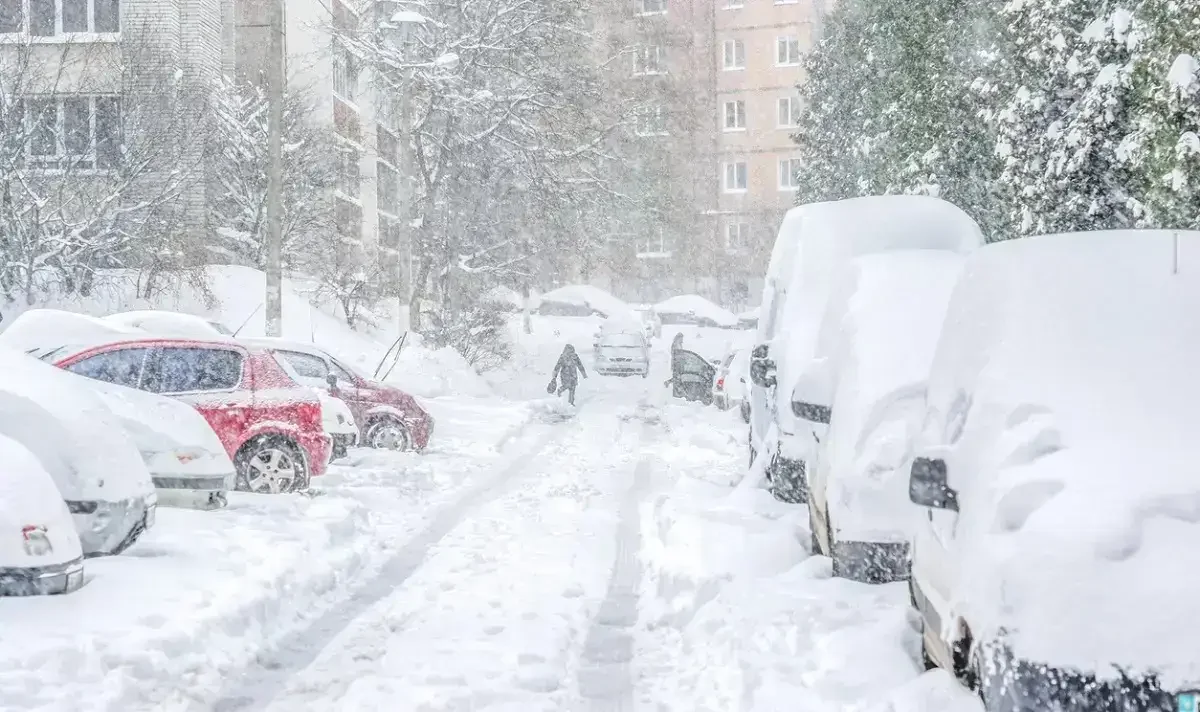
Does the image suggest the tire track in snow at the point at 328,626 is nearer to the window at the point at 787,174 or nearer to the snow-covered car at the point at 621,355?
the snow-covered car at the point at 621,355

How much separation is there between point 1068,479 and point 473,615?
458 centimetres

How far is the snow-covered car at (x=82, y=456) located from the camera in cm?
862

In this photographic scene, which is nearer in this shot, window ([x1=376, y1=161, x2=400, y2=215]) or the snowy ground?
the snowy ground

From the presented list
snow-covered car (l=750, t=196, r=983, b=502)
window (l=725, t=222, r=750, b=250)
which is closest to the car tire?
snow-covered car (l=750, t=196, r=983, b=502)

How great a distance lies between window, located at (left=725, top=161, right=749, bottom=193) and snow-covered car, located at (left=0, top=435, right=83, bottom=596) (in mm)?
71189

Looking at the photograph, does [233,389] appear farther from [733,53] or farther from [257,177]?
[733,53]

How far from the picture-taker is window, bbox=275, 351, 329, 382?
17188 millimetres

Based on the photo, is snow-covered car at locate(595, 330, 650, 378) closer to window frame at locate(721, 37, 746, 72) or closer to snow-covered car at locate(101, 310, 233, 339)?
snow-covered car at locate(101, 310, 233, 339)

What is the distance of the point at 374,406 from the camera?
711 inches

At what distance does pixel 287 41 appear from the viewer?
42.2m

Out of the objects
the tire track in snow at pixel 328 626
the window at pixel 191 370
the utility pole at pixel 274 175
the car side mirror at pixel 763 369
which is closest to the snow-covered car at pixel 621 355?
the utility pole at pixel 274 175

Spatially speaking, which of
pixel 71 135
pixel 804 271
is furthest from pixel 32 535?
pixel 71 135

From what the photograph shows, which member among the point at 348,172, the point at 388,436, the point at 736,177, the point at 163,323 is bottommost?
the point at 388,436

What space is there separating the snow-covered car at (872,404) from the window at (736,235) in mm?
64487
